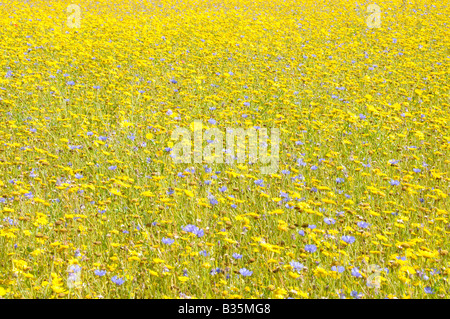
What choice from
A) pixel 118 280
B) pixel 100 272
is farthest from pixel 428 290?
pixel 100 272

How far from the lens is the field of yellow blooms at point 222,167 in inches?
103

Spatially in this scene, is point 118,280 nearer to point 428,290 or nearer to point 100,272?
point 100,272

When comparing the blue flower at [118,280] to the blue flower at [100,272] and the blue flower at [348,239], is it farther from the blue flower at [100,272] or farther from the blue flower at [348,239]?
the blue flower at [348,239]

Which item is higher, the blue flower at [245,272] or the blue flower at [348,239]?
the blue flower at [348,239]

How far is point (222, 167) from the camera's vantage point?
3965 millimetres

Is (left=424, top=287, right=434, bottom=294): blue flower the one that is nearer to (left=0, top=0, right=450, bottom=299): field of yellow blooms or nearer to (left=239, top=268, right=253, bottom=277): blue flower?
(left=0, top=0, right=450, bottom=299): field of yellow blooms

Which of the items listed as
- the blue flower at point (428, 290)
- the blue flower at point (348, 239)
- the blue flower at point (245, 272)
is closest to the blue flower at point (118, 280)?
the blue flower at point (245, 272)

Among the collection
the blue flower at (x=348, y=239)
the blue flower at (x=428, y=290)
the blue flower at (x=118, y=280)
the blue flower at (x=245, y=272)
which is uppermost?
the blue flower at (x=348, y=239)

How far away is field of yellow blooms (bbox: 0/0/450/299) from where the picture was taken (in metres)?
2.60

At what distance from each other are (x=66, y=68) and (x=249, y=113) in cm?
288

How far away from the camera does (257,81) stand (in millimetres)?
6379

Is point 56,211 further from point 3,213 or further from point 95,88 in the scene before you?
point 95,88
